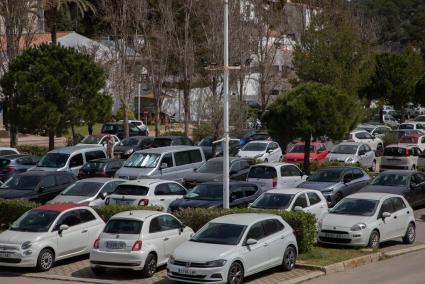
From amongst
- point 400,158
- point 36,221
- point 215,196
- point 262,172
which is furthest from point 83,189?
point 400,158

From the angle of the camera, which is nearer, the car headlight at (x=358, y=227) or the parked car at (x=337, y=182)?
the car headlight at (x=358, y=227)

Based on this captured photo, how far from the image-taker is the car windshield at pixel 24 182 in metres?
25.4

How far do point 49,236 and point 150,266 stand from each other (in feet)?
8.71

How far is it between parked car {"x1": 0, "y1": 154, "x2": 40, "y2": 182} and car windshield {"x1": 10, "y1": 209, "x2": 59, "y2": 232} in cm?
1423

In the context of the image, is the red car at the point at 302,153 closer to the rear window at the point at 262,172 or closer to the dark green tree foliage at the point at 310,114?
the dark green tree foliage at the point at 310,114

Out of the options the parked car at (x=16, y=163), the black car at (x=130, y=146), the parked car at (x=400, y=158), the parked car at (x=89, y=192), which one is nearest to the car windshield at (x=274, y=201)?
the parked car at (x=89, y=192)

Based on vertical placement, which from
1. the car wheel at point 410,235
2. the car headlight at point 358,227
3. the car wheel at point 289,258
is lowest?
the car wheel at point 410,235

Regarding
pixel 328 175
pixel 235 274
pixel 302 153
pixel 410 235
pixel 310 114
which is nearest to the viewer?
pixel 235 274

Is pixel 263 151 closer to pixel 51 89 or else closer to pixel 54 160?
pixel 51 89

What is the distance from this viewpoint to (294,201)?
21.2 metres

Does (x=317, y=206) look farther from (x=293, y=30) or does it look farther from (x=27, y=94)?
(x=293, y=30)

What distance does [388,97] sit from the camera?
59.4 meters

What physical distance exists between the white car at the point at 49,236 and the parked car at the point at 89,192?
456cm

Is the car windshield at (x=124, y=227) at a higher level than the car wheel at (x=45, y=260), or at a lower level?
higher
